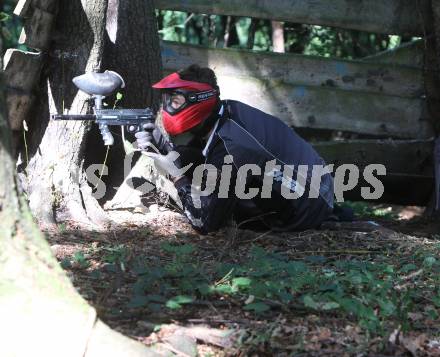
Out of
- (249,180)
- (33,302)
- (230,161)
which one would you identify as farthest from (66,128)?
(33,302)

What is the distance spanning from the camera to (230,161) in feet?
17.3

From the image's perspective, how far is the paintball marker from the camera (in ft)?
16.6

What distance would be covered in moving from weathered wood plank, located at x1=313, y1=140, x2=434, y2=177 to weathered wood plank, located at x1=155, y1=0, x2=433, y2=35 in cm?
106

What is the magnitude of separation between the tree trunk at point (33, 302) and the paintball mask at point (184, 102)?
7.15 feet

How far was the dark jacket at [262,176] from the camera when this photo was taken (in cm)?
531

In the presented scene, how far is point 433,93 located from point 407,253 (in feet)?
7.17

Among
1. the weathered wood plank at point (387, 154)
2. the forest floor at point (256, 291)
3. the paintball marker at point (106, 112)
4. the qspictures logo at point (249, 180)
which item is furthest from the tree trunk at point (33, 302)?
the weathered wood plank at point (387, 154)

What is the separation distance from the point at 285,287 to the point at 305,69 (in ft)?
12.1

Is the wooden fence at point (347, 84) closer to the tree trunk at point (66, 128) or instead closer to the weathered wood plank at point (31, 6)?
the tree trunk at point (66, 128)

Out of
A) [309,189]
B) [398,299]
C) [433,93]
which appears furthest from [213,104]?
[433,93]

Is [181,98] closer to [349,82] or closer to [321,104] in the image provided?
[321,104]

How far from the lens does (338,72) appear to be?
24.1 ft

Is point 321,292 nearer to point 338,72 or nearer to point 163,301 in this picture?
point 163,301

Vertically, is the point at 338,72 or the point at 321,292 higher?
the point at 338,72
